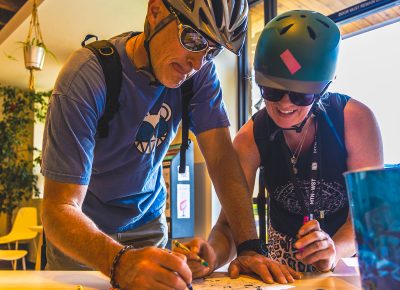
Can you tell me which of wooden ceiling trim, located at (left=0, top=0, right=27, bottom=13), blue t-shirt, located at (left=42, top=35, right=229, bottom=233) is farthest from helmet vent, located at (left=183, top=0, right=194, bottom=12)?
wooden ceiling trim, located at (left=0, top=0, right=27, bottom=13)

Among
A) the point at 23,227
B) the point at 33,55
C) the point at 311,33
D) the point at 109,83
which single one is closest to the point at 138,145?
the point at 109,83

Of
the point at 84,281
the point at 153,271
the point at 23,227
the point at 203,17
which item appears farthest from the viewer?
the point at 23,227

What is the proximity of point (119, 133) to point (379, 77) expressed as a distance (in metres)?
2.49

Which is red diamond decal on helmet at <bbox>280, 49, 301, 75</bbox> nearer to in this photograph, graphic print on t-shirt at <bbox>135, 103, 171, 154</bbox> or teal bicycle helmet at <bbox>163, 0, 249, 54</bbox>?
teal bicycle helmet at <bbox>163, 0, 249, 54</bbox>

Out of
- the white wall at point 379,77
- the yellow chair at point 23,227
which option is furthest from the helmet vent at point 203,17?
the yellow chair at point 23,227

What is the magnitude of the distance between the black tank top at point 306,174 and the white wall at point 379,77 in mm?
1663

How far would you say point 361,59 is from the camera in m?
3.24

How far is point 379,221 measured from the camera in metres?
0.52

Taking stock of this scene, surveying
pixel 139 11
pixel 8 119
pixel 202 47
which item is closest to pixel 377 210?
pixel 202 47

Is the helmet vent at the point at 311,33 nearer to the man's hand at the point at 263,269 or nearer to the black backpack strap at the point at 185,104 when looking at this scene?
the black backpack strap at the point at 185,104

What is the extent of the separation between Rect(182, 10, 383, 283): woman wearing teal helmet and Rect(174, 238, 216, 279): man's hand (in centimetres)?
12

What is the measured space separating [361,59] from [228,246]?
2.46 metres

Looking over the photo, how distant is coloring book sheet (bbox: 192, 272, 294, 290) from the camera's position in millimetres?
958

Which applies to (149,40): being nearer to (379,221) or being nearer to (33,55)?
(379,221)
